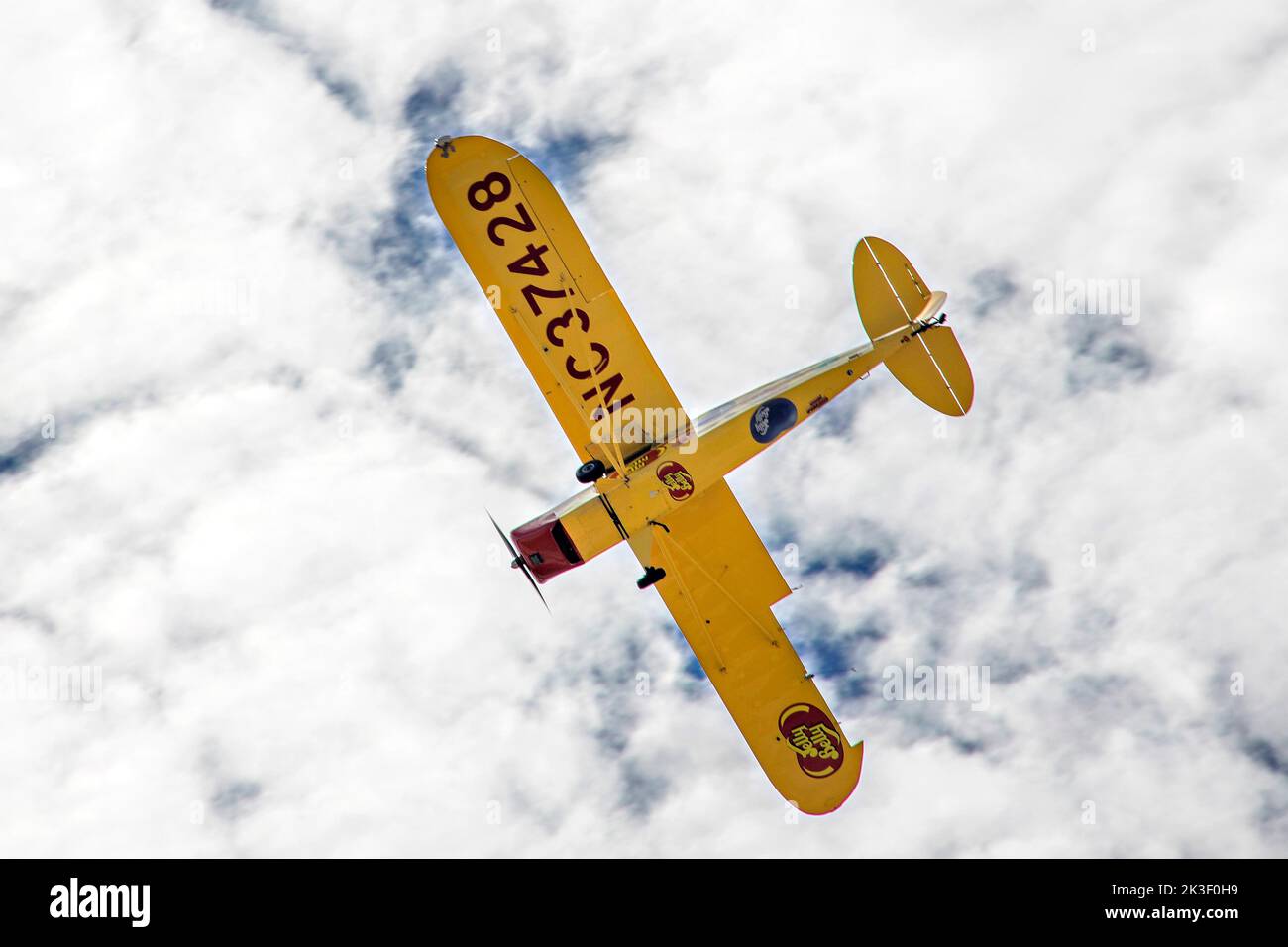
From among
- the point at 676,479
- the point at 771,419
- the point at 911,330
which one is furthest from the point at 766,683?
the point at 911,330

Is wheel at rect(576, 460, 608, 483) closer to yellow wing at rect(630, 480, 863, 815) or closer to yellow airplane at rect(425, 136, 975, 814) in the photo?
yellow airplane at rect(425, 136, 975, 814)

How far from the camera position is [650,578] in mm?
22828

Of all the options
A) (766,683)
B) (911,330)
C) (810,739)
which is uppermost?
(911,330)

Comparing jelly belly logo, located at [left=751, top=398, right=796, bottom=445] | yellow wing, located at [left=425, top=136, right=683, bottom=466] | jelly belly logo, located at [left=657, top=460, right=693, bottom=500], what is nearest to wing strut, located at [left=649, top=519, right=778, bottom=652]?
jelly belly logo, located at [left=657, top=460, right=693, bottom=500]

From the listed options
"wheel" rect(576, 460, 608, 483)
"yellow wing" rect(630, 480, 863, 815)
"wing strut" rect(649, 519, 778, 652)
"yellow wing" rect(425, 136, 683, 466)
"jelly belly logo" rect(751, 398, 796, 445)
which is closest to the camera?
"yellow wing" rect(425, 136, 683, 466)

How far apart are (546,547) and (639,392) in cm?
341

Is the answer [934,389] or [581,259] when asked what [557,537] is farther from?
[934,389]

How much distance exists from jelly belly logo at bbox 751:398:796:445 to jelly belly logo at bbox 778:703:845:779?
6255 mm

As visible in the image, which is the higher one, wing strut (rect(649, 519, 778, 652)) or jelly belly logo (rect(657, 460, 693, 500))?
jelly belly logo (rect(657, 460, 693, 500))

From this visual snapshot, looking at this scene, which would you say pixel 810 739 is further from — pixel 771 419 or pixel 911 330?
pixel 911 330

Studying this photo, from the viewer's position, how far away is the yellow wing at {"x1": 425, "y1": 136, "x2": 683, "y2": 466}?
20.8 meters

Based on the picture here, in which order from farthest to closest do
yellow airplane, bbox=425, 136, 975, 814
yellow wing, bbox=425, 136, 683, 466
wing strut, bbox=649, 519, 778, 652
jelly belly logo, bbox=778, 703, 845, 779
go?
1. jelly belly logo, bbox=778, 703, 845, 779
2. wing strut, bbox=649, 519, 778, 652
3. yellow airplane, bbox=425, 136, 975, 814
4. yellow wing, bbox=425, 136, 683, 466

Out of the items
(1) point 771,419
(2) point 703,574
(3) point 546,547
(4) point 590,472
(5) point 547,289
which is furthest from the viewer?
(2) point 703,574

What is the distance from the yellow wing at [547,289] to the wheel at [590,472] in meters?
0.38
